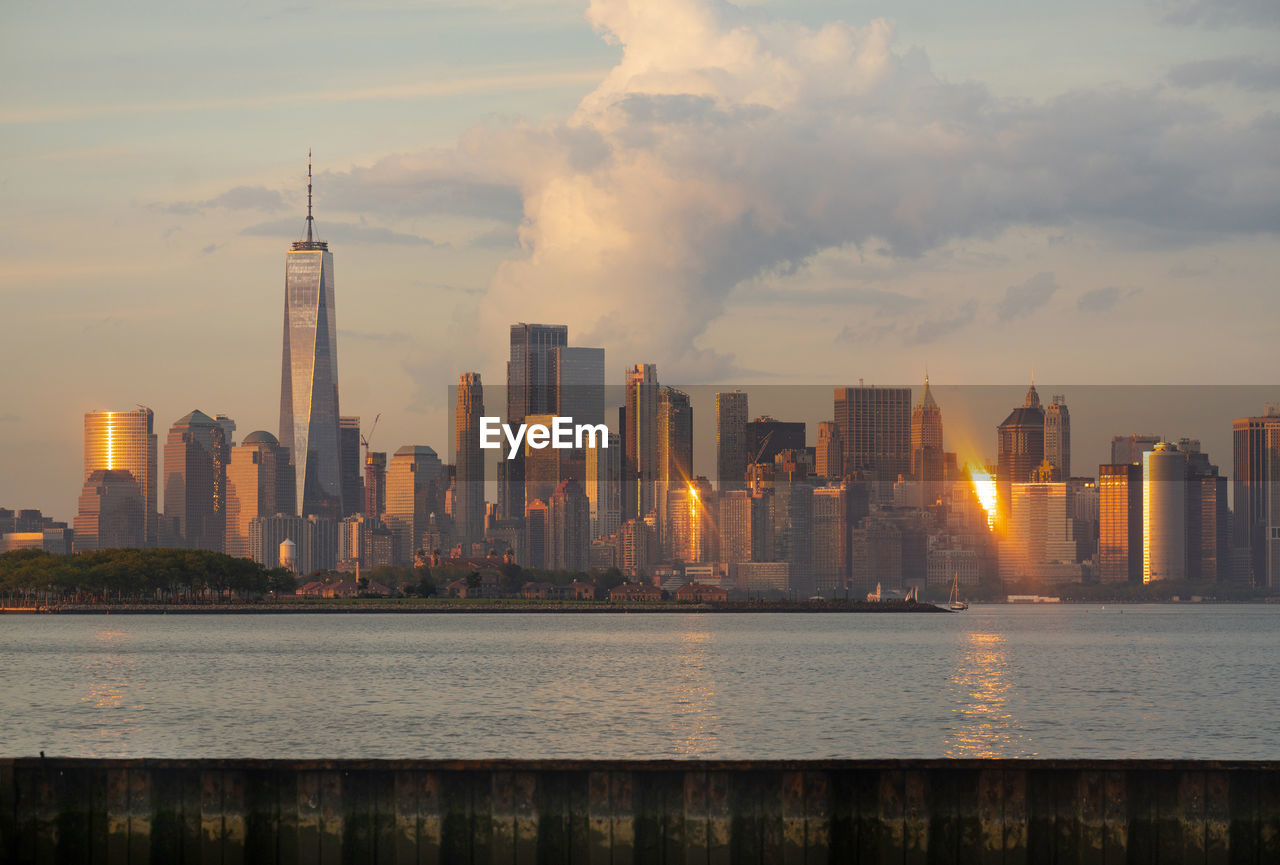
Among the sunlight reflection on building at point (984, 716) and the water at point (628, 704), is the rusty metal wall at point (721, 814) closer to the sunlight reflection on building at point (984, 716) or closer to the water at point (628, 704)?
the sunlight reflection on building at point (984, 716)

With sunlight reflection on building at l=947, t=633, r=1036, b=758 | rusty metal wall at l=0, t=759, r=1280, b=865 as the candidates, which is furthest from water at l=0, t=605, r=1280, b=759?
rusty metal wall at l=0, t=759, r=1280, b=865

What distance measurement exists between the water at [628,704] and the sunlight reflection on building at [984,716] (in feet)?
0.60

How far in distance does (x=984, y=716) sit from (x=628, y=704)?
54.9 feet

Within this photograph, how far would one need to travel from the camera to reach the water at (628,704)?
5619 cm

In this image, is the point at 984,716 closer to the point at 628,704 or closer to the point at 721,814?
the point at 628,704

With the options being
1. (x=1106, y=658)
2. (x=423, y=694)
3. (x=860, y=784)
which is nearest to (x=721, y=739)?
(x=423, y=694)

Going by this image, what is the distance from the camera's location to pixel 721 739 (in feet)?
192

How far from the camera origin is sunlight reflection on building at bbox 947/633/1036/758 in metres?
55.4

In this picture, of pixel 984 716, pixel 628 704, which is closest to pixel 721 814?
pixel 984 716

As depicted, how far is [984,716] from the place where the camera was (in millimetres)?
70250

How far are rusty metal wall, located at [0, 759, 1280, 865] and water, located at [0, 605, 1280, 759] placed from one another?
2652 centimetres

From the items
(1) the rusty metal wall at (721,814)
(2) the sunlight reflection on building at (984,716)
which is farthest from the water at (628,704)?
(1) the rusty metal wall at (721,814)

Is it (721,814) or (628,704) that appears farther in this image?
(628,704)

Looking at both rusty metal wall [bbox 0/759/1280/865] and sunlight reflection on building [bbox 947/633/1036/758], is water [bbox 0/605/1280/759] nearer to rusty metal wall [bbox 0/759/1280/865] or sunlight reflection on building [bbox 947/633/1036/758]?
sunlight reflection on building [bbox 947/633/1036/758]
